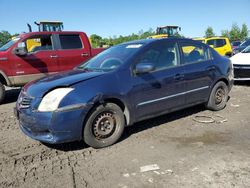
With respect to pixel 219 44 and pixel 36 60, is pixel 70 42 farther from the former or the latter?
pixel 219 44

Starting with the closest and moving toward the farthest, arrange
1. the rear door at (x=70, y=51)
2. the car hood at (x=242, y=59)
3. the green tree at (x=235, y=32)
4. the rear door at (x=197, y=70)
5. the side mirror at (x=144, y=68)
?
the side mirror at (x=144, y=68) < the rear door at (x=197, y=70) < the rear door at (x=70, y=51) < the car hood at (x=242, y=59) < the green tree at (x=235, y=32)

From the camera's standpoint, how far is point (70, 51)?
8914mm

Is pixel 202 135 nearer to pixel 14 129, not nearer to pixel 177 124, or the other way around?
pixel 177 124

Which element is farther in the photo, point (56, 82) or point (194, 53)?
point (194, 53)

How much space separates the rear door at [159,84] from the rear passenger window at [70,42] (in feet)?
14.9

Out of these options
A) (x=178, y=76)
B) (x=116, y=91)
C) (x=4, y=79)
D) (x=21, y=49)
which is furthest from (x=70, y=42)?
(x=116, y=91)

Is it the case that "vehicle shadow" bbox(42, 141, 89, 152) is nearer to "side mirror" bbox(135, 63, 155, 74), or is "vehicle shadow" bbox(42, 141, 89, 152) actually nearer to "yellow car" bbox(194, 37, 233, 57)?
"side mirror" bbox(135, 63, 155, 74)

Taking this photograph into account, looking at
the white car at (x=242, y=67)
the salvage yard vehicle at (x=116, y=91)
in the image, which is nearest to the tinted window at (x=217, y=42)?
the white car at (x=242, y=67)

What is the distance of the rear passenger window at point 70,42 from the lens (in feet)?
29.2

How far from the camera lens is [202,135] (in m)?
4.77

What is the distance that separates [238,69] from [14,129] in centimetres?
705

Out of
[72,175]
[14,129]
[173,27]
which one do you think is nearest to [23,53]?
[14,129]

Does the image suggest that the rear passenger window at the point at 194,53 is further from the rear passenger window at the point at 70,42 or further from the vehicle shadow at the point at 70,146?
the rear passenger window at the point at 70,42

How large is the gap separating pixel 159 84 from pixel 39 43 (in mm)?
5208
